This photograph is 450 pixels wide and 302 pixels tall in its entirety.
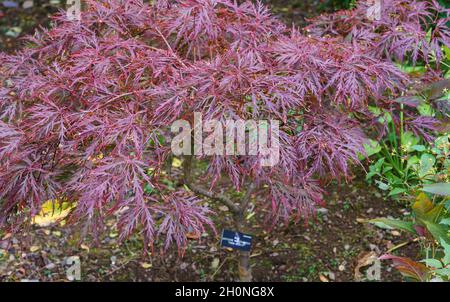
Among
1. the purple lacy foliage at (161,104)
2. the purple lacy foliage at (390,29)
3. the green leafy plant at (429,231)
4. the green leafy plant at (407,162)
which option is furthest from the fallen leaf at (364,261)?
the purple lacy foliage at (390,29)

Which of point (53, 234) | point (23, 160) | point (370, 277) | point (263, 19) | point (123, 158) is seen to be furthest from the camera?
point (53, 234)

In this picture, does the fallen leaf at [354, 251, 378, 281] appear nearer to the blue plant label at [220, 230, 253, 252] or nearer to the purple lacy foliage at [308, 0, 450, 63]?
the blue plant label at [220, 230, 253, 252]

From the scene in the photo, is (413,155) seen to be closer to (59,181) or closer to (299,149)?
(299,149)

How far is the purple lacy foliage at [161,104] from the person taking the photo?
6.91ft

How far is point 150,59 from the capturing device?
89.5 inches

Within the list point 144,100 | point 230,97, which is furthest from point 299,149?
point 144,100

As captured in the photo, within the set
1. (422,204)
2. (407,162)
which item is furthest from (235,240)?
(407,162)

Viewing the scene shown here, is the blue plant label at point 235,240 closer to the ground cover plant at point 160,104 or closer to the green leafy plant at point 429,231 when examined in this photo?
the ground cover plant at point 160,104

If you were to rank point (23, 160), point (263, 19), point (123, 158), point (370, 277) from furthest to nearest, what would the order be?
point (370, 277)
point (263, 19)
point (23, 160)
point (123, 158)

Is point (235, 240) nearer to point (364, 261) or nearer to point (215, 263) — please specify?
point (215, 263)

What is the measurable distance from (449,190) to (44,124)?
1.51 metres

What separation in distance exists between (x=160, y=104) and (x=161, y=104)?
0.10 feet

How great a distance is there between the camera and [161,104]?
2.13m

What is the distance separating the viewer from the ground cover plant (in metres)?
2.11
